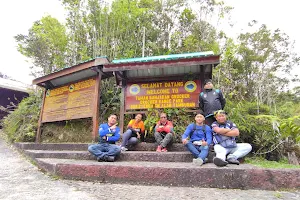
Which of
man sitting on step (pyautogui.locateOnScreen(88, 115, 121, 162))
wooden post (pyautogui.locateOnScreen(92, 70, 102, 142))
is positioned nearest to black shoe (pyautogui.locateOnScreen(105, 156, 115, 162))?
man sitting on step (pyautogui.locateOnScreen(88, 115, 121, 162))

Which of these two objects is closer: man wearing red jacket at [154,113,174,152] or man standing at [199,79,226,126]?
man wearing red jacket at [154,113,174,152]

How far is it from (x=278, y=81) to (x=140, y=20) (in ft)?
48.4

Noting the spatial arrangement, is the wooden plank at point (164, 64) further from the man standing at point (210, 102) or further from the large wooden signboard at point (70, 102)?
the large wooden signboard at point (70, 102)

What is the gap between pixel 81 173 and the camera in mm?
3557

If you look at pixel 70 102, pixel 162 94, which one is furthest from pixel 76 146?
pixel 162 94

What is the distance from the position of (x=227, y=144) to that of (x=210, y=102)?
1.32 metres

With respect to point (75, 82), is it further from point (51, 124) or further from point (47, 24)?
point (47, 24)

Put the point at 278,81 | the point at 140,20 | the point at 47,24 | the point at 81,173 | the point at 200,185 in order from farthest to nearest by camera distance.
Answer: the point at 278,81
the point at 140,20
the point at 47,24
the point at 81,173
the point at 200,185

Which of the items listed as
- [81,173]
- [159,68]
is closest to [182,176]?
[81,173]

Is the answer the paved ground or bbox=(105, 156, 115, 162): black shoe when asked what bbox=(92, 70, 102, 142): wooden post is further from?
the paved ground

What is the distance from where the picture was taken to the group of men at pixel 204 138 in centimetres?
362

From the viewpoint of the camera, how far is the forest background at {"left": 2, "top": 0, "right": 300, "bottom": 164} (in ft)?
16.8

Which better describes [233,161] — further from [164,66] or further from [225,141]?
[164,66]

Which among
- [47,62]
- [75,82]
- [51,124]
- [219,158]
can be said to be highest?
[47,62]
